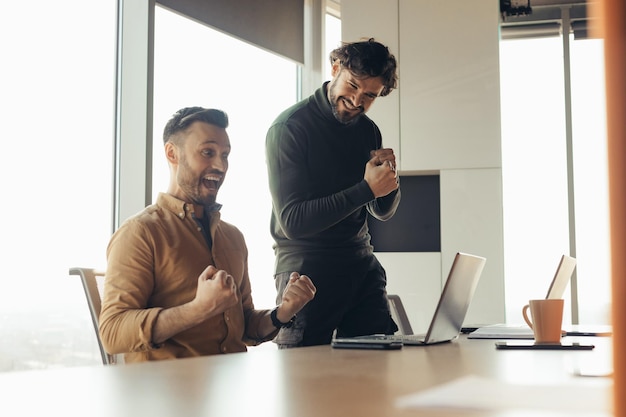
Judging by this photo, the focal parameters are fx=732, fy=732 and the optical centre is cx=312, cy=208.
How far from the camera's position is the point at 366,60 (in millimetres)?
2209

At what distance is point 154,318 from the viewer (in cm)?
153

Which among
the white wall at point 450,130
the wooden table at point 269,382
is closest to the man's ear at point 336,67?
the wooden table at point 269,382

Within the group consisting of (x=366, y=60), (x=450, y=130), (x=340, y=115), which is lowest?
(x=340, y=115)

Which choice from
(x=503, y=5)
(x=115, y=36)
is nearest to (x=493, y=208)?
(x=503, y=5)

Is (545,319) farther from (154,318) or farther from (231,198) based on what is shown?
(231,198)

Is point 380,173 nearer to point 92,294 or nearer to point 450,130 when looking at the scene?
point 92,294

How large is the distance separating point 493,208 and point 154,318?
306 cm

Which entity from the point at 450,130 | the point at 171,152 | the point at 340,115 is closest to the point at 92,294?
the point at 171,152

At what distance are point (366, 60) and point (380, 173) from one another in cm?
39

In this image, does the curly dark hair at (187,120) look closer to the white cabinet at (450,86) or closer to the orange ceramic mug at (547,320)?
the orange ceramic mug at (547,320)

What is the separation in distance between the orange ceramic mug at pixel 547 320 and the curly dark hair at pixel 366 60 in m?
0.92

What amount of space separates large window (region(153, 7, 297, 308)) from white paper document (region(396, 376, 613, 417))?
292 centimetres

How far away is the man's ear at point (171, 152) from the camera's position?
1.97 m

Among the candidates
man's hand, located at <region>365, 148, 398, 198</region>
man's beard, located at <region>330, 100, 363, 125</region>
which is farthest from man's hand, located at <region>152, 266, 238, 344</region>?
man's beard, located at <region>330, 100, 363, 125</region>
